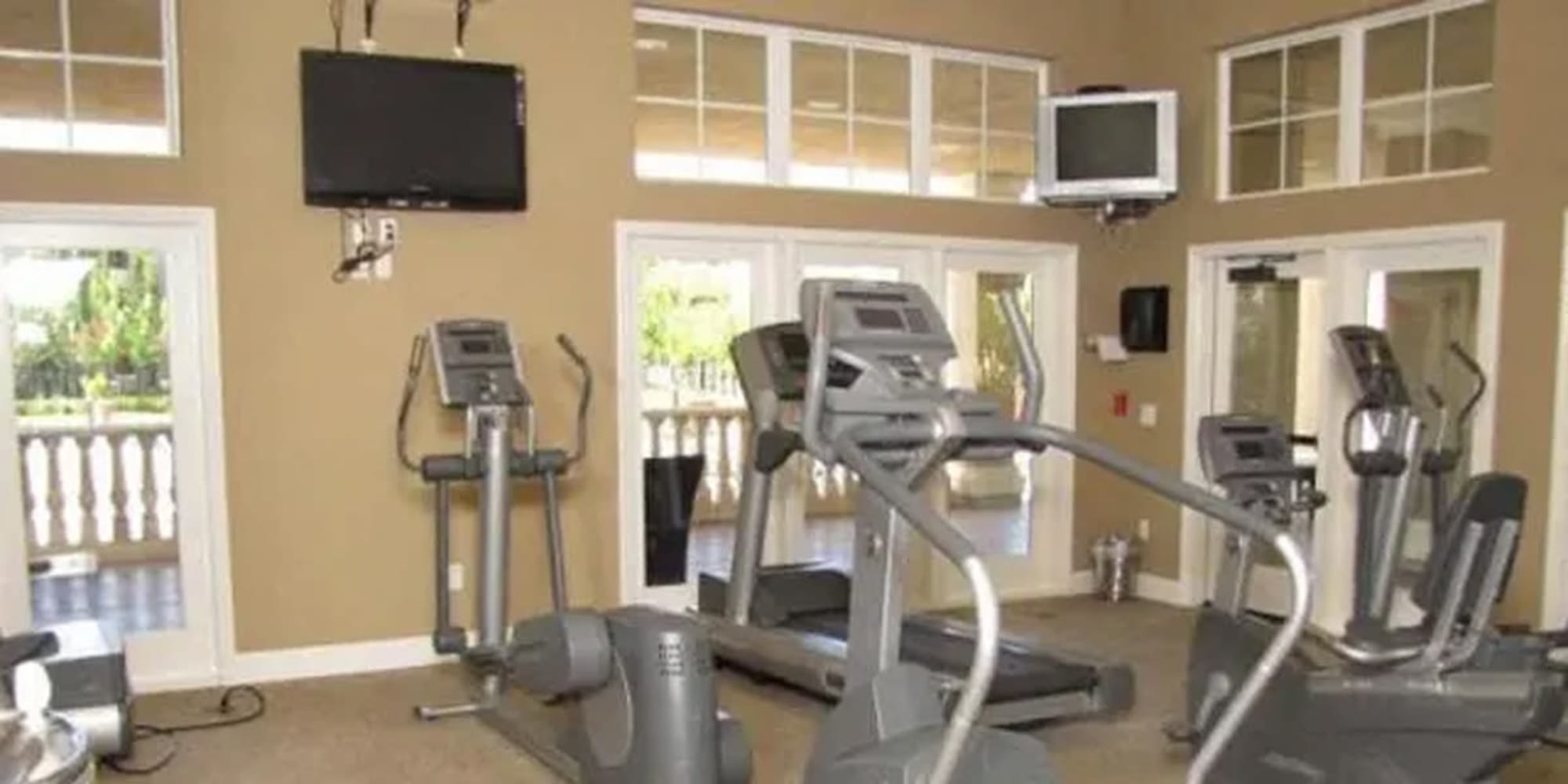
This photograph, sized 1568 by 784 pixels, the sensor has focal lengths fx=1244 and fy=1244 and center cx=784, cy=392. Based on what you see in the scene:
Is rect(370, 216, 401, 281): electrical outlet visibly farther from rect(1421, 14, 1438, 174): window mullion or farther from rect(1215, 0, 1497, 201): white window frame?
rect(1421, 14, 1438, 174): window mullion

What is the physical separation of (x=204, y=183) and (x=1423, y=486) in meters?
5.58

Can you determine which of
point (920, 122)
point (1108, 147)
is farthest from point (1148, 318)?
point (920, 122)

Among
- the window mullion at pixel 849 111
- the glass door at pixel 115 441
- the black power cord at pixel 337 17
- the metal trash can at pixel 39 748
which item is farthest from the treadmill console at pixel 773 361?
the metal trash can at pixel 39 748

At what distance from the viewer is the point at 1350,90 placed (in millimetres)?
6133

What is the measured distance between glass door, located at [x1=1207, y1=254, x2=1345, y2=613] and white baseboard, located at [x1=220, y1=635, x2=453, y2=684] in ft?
13.5

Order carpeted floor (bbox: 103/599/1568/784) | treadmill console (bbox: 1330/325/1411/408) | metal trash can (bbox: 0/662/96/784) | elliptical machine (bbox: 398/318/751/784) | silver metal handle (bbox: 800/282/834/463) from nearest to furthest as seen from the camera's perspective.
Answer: metal trash can (bbox: 0/662/96/784) < silver metal handle (bbox: 800/282/834/463) < elliptical machine (bbox: 398/318/751/784) < carpeted floor (bbox: 103/599/1568/784) < treadmill console (bbox: 1330/325/1411/408)

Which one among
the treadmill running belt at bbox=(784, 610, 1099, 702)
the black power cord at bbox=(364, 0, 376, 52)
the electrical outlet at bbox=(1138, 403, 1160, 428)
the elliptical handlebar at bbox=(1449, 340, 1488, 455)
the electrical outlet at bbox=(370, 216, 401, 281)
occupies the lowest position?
the treadmill running belt at bbox=(784, 610, 1099, 702)

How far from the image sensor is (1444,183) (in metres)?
5.62

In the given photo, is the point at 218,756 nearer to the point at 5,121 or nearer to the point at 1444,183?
the point at 5,121

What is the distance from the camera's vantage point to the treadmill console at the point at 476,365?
4930 millimetres

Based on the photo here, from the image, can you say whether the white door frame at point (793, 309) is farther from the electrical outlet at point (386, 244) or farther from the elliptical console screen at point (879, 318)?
the elliptical console screen at point (879, 318)

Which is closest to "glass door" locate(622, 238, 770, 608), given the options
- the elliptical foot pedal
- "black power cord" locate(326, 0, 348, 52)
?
"black power cord" locate(326, 0, 348, 52)

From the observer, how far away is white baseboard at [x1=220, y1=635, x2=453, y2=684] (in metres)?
5.33

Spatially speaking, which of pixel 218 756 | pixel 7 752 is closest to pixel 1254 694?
pixel 7 752
